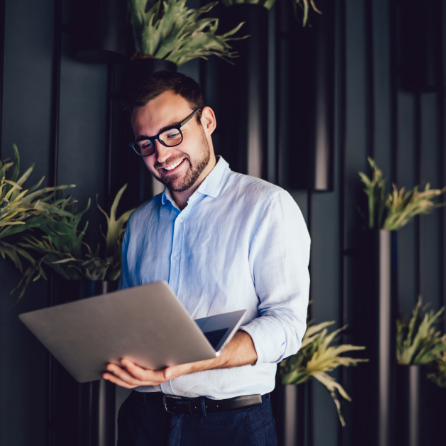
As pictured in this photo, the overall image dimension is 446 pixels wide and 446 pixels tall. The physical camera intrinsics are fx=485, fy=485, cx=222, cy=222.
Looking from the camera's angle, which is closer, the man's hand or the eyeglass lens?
the man's hand

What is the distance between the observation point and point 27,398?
2.25 meters

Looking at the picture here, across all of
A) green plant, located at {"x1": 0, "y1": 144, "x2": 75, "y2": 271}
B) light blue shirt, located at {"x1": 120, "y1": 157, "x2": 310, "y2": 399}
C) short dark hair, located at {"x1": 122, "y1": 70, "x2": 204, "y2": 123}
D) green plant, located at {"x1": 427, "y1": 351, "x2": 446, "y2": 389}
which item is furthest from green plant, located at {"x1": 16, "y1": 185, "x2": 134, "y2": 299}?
green plant, located at {"x1": 427, "y1": 351, "x2": 446, "y2": 389}

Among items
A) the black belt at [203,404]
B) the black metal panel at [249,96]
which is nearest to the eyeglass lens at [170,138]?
the black belt at [203,404]

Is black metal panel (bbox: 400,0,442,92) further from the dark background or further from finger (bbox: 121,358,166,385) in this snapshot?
finger (bbox: 121,358,166,385)

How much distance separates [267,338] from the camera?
1.21m

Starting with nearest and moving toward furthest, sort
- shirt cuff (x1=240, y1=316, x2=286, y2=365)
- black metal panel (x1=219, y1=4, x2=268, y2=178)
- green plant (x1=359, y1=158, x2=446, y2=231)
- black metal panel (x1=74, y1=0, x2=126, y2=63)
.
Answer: shirt cuff (x1=240, y1=316, x2=286, y2=365) < black metal panel (x1=74, y1=0, x2=126, y2=63) < black metal panel (x1=219, y1=4, x2=268, y2=178) < green plant (x1=359, y1=158, x2=446, y2=231)

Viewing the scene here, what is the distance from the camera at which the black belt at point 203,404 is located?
1.39 metres

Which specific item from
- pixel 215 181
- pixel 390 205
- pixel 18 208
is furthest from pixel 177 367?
pixel 390 205

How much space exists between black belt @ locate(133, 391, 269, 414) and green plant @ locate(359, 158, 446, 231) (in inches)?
75.6

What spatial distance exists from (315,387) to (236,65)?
2.08 meters

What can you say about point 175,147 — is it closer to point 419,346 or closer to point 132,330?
point 132,330

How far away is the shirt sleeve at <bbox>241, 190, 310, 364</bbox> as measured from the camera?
4.03ft

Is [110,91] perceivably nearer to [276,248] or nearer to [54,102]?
[54,102]

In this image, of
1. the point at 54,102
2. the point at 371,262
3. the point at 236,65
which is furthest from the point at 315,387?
the point at 54,102
